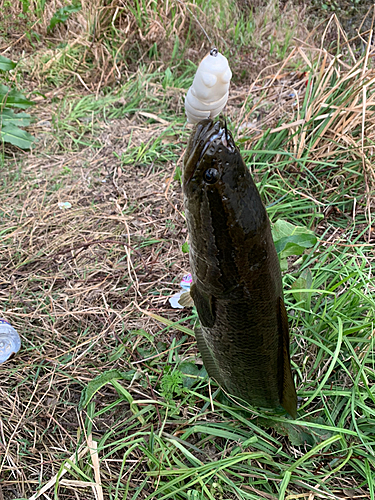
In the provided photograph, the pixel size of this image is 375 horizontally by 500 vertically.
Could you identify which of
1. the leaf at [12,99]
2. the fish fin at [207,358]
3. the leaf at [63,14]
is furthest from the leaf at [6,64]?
the fish fin at [207,358]

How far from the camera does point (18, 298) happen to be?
106 inches

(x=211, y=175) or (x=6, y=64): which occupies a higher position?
(x=211, y=175)

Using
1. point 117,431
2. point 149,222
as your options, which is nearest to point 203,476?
point 117,431

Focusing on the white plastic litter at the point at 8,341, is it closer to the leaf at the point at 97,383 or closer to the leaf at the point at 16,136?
the leaf at the point at 97,383

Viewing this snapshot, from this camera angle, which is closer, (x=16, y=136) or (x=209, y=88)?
(x=209, y=88)

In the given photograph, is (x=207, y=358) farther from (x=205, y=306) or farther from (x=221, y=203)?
(x=221, y=203)

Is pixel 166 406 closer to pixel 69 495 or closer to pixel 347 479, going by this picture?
pixel 69 495

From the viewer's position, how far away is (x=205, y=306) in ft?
5.14

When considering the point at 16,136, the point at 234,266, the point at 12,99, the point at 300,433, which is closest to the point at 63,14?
the point at 12,99

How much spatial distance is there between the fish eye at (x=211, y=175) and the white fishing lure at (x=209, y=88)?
0.23 m

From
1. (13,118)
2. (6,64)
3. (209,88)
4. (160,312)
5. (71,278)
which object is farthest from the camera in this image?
(13,118)

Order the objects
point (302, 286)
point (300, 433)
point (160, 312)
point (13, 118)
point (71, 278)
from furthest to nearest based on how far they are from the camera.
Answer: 1. point (13, 118)
2. point (71, 278)
3. point (160, 312)
4. point (302, 286)
5. point (300, 433)

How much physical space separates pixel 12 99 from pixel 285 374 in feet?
13.0

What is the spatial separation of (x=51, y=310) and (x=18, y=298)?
11.4 inches
